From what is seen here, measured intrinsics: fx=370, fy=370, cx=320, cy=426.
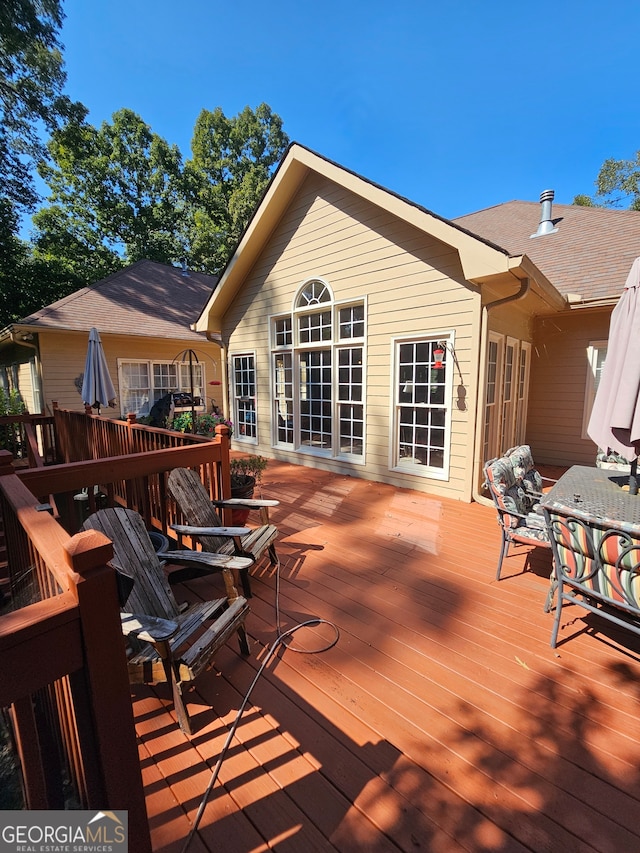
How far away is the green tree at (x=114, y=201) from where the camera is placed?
732 inches

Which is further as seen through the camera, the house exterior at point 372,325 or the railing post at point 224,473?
the house exterior at point 372,325

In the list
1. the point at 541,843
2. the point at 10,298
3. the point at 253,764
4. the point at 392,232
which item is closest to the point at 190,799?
the point at 253,764

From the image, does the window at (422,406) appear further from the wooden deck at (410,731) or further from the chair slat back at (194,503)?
the chair slat back at (194,503)

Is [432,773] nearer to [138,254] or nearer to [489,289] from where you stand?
[489,289]

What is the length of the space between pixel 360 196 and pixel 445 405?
3550mm

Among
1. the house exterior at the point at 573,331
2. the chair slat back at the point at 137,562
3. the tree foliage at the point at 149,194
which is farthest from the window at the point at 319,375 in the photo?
the tree foliage at the point at 149,194

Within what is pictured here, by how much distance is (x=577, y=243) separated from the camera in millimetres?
7652

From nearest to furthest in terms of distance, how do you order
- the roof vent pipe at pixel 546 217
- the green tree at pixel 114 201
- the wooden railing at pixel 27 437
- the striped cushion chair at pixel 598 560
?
the striped cushion chair at pixel 598 560, the wooden railing at pixel 27 437, the roof vent pipe at pixel 546 217, the green tree at pixel 114 201

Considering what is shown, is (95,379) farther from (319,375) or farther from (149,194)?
(149,194)

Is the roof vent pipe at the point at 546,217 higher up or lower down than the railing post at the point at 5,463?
higher up

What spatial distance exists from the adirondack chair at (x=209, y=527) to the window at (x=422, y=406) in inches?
121

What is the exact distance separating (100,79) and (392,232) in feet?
56.1

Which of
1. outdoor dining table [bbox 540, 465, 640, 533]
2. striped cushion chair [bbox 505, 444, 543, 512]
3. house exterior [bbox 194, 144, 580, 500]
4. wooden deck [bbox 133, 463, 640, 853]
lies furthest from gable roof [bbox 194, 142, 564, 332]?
wooden deck [bbox 133, 463, 640, 853]

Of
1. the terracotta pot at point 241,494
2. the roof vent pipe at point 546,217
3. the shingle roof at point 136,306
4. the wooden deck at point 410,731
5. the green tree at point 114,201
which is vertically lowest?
the wooden deck at point 410,731
